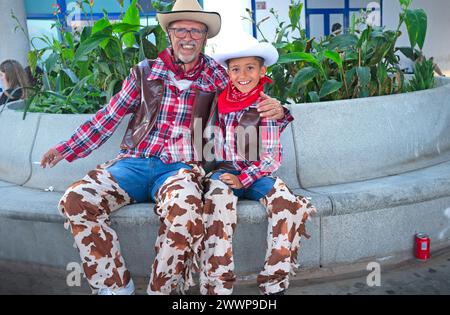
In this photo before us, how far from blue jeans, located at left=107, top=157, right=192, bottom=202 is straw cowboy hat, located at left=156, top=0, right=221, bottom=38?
702mm

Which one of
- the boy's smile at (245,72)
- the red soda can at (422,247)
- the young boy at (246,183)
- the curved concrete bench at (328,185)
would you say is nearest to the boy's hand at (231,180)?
the young boy at (246,183)

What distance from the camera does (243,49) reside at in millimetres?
2266

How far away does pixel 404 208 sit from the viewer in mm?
2586

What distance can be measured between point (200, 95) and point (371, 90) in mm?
1255

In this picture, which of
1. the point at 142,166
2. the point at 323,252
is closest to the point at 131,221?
the point at 142,166

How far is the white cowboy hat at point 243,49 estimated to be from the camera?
2.28m

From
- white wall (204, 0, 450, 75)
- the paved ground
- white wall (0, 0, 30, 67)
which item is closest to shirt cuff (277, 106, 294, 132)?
the paved ground

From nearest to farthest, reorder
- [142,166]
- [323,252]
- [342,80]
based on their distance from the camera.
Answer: [142,166], [323,252], [342,80]

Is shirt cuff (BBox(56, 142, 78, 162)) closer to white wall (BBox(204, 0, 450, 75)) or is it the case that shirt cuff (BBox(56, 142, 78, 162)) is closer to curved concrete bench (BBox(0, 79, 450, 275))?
curved concrete bench (BBox(0, 79, 450, 275))

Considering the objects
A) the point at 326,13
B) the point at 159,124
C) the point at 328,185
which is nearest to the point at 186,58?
the point at 159,124

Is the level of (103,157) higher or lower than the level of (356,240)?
higher

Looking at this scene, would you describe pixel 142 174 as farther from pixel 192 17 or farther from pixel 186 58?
pixel 192 17

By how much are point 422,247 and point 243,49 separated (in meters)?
1.38
